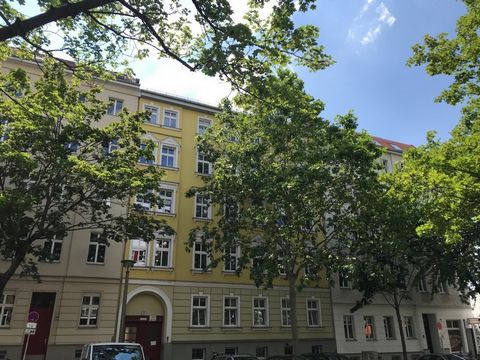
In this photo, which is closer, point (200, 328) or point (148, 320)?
point (148, 320)

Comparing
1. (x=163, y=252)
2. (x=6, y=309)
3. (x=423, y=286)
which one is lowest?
(x=6, y=309)

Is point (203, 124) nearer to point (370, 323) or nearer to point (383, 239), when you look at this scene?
point (383, 239)

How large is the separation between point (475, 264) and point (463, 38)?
50.6 feet

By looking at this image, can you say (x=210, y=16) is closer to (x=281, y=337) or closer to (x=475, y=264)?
(x=281, y=337)

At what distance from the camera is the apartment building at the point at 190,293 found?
22469 millimetres

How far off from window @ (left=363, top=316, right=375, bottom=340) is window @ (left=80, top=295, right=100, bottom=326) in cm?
1897

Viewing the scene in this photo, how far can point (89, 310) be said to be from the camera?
2098 cm

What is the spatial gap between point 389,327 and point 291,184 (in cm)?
1950

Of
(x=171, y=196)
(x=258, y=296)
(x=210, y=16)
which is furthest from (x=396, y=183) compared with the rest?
(x=210, y=16)

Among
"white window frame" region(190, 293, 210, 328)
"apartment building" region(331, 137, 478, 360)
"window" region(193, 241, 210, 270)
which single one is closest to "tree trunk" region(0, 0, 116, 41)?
"window" region(193, 241, 210, 270)

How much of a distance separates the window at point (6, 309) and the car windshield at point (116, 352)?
35.3 ft

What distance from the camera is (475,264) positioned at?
80.9 feet

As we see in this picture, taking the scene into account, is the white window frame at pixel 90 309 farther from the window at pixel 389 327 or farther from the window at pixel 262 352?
the window at pixel 389 327

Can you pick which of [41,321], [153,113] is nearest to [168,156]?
[153,113]
